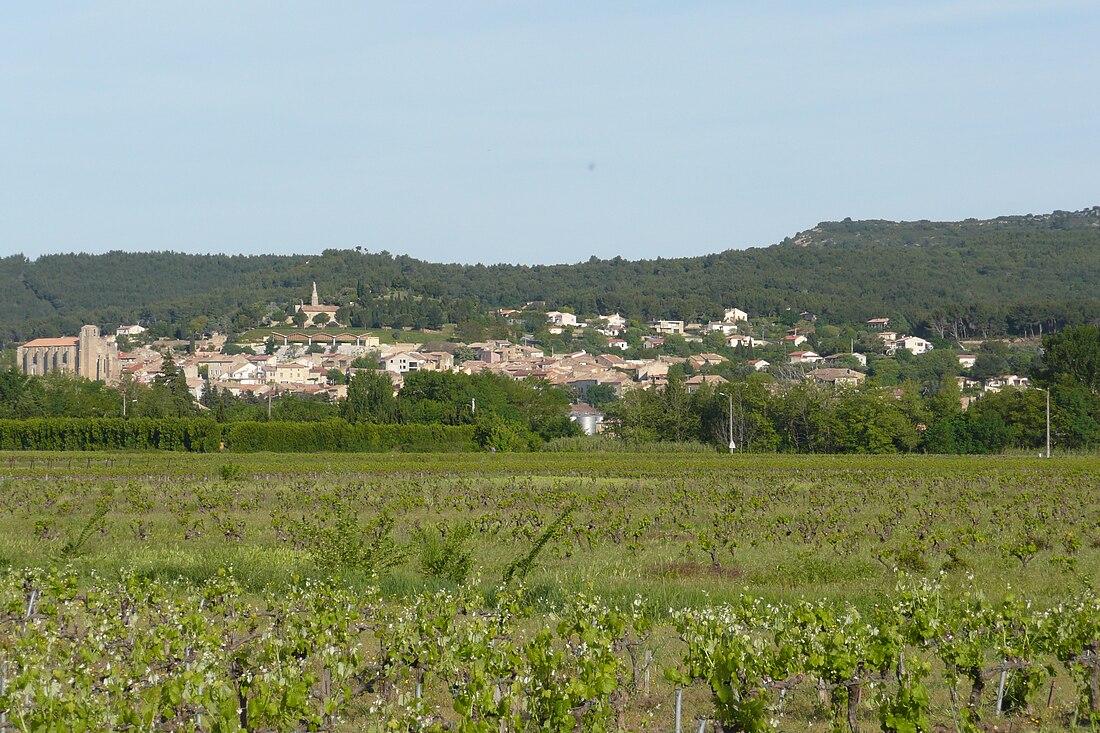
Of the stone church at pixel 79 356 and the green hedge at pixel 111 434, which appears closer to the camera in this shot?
the green hedge at pixel 111 434

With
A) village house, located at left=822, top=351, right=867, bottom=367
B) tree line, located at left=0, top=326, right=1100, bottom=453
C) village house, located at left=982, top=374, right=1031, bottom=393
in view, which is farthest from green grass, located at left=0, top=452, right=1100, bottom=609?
village house, located at left=822, top=351, right=867, bottom=367

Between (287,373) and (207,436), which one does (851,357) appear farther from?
(207,436)

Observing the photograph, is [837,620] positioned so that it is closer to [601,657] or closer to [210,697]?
[601,657]

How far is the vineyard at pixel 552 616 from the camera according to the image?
30.8 feet

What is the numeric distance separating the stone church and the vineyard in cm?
12589

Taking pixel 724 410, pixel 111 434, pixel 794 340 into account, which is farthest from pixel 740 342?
pixel 111 434

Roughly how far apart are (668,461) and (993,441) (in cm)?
2563

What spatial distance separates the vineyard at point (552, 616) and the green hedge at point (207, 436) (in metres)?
32.7

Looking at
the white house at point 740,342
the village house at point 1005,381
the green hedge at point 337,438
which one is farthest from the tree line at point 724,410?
the white house at point 740,342

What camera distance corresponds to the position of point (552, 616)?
13344mm

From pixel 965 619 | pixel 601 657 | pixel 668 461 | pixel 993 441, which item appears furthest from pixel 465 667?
pixel 993 441

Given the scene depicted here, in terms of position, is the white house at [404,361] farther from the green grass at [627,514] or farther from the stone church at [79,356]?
the green grass at [627,514]

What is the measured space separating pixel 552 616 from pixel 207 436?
60.3 meters

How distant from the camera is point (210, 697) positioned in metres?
8.77
